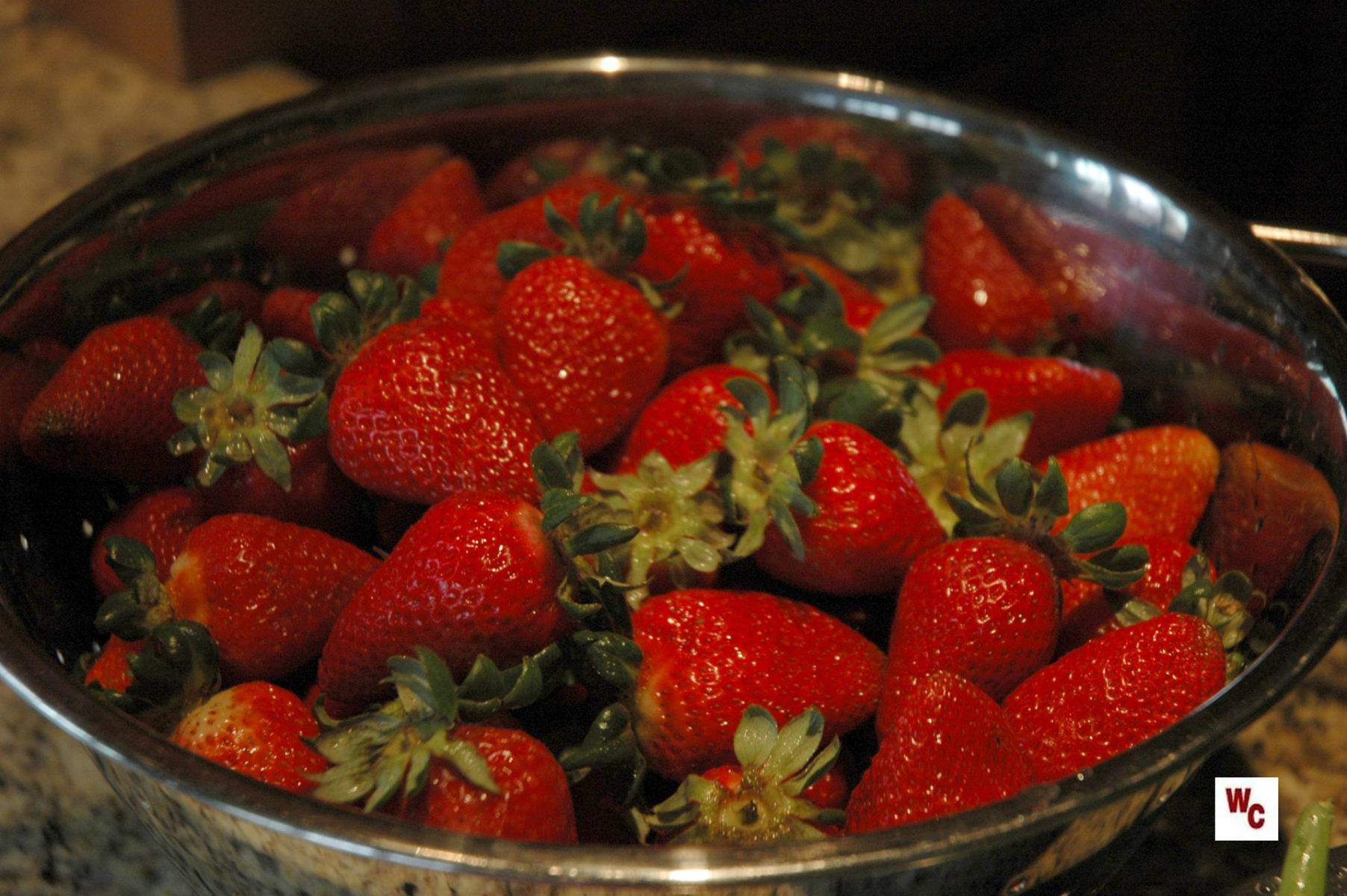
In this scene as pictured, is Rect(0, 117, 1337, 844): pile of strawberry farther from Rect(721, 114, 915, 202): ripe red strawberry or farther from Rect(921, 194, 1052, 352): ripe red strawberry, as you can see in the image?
Rect(721, 114, 915, 202): ripe red strawberry

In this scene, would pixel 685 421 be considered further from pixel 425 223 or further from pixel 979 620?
pixel 425 223

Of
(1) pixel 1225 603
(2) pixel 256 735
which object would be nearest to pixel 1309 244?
(1) pixel 1225 603

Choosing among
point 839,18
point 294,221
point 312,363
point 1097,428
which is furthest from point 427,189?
point 839,18

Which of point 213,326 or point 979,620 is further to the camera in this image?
point 213,326

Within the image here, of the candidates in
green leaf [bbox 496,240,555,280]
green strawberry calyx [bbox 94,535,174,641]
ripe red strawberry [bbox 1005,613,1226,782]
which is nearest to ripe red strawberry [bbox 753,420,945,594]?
ripe red strawberry [bbox 1005,613,1226,782]

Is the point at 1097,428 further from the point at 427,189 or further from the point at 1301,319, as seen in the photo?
the point at 427,189

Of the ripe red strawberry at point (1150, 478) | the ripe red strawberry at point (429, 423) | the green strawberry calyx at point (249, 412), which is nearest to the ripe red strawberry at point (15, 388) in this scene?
the green strawberry calyx at point (249, 412)
